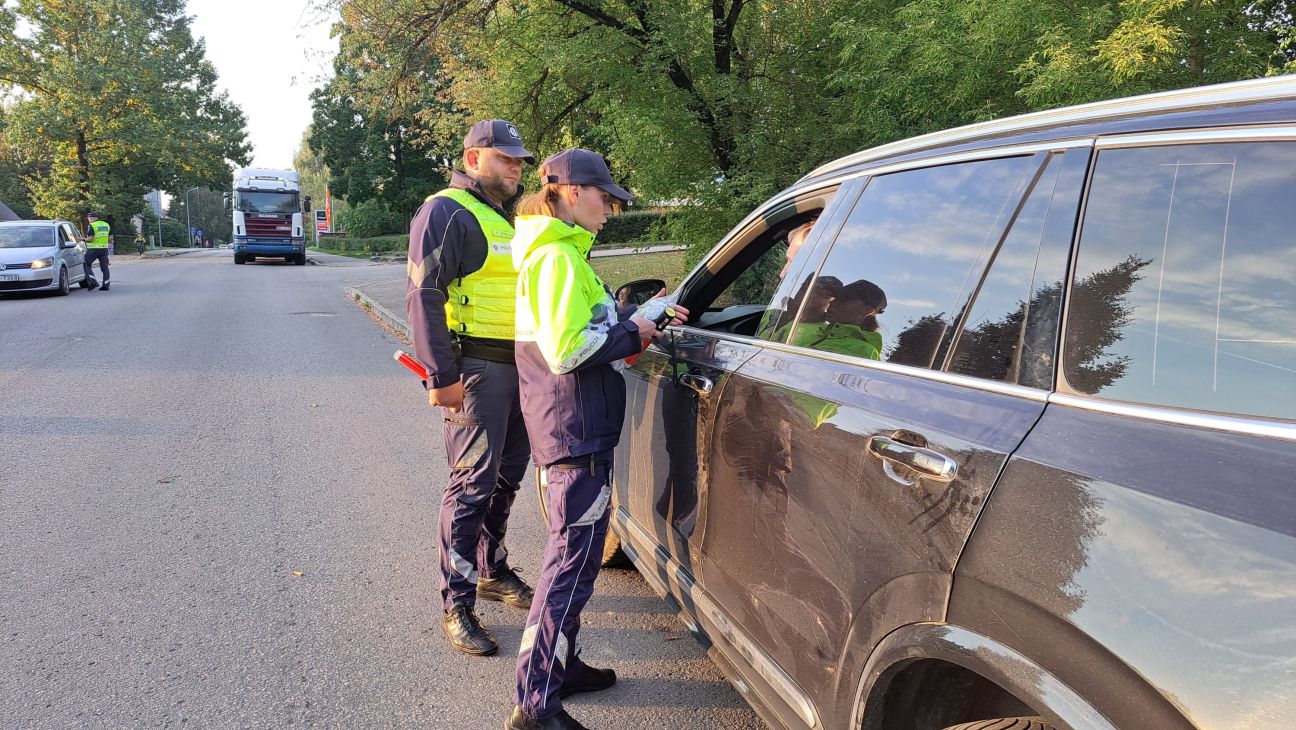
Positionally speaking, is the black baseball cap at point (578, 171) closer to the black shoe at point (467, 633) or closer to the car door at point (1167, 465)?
the car door at point (1167, 465)

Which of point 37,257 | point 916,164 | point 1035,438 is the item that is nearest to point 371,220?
point 37,257

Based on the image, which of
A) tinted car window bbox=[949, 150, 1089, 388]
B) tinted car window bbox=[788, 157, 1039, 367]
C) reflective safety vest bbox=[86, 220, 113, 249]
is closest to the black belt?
tinted car window bbox=[788, 157, 1039, 367]

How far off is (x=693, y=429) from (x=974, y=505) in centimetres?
128

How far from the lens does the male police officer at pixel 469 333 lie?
123 inches

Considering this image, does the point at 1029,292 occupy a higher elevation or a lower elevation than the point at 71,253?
higher

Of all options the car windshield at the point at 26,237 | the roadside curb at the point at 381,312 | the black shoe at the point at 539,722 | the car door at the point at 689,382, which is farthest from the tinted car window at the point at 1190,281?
the car windshield at the point at 26,237

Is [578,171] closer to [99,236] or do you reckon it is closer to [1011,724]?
[1011,724]

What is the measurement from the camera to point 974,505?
5.11 ft

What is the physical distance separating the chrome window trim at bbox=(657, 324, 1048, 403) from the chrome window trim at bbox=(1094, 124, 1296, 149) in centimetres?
50

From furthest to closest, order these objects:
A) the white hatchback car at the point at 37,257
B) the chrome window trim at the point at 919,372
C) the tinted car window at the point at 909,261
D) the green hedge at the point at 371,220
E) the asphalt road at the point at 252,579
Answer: the green hedge at the point at 371,220, the white hatchback car at the point at 37,257, the asphalt road at the point at 252,579, the tinted car window at the point at 909,261, the chrome window trim at the point at 919,372

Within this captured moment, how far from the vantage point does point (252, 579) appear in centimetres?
386

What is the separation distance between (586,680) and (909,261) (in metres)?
1.93

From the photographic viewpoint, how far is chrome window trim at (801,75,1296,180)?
141 cm

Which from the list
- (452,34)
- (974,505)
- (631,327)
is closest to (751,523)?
(631,327)
